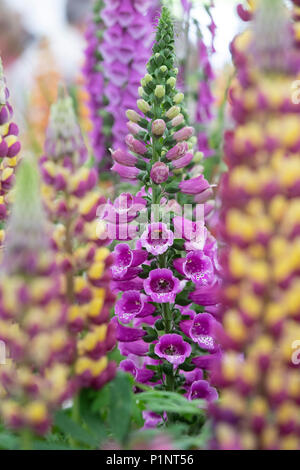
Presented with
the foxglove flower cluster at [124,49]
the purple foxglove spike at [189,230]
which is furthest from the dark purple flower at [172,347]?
the foxglove flower cluster at [124,49]

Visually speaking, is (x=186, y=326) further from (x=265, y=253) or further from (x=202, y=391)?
(x=265, y=253)

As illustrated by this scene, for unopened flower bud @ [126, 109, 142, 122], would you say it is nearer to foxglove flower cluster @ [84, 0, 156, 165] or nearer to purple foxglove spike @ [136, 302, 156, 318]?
purple foxglove spike @ [136, 302, 156, 318]

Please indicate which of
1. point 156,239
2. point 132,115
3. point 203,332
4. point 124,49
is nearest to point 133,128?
point 132,115

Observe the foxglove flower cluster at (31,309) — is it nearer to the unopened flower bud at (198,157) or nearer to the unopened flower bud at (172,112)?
the unopened flower bud at (172,112)

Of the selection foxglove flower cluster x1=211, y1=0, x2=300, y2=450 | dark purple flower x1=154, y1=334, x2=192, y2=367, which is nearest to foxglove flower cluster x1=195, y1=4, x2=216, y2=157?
dark purple flower x1=154, y1=334, x2=192, y2=367

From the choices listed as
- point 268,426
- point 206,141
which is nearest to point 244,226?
point 268,426
